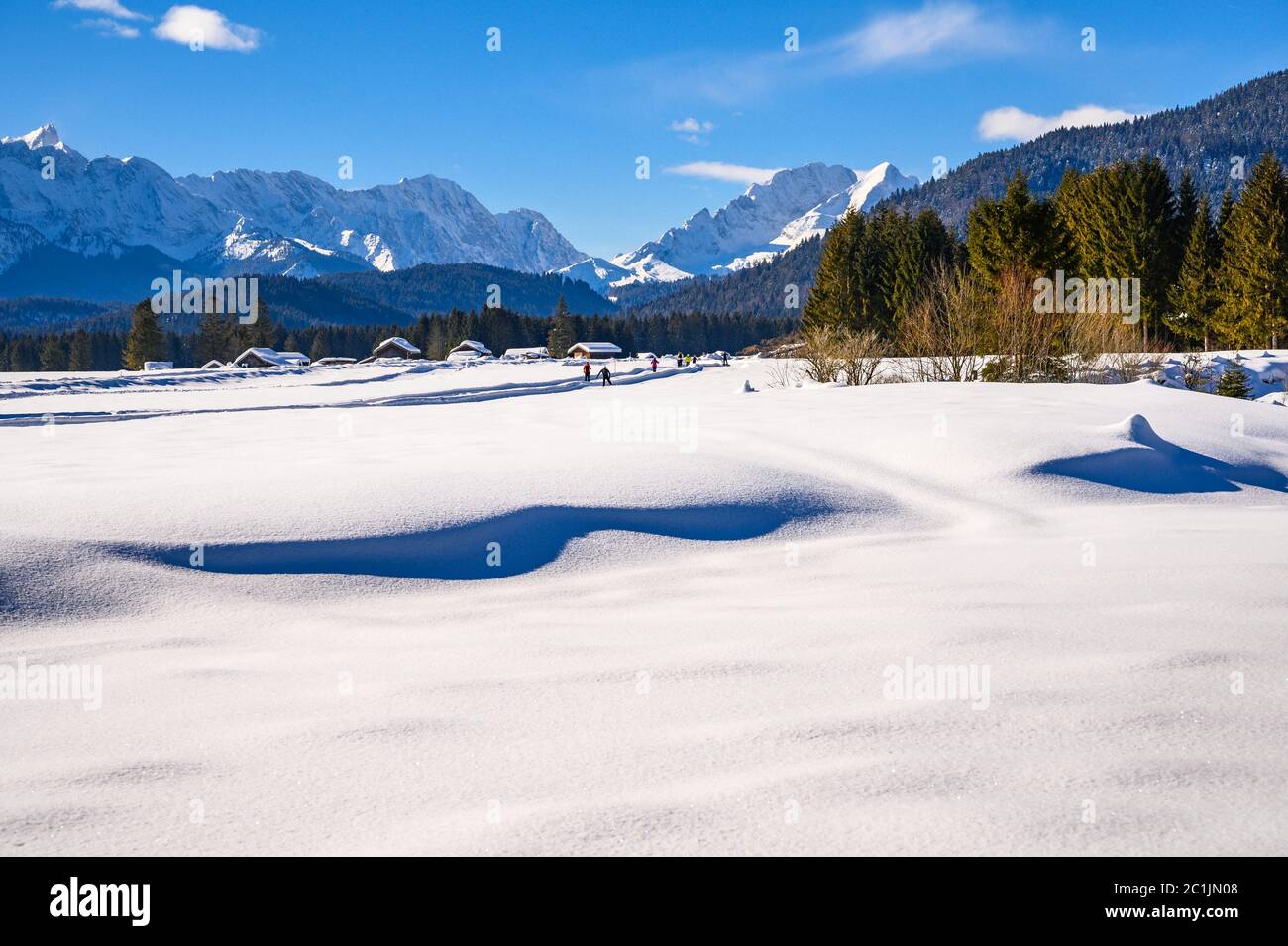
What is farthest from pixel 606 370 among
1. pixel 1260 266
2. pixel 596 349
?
pixel 596 349

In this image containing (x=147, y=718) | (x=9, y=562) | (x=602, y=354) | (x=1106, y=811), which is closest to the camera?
(x=1106, y=811)

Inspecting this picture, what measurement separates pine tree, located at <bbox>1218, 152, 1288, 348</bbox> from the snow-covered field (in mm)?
40118

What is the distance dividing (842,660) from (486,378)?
46.6m

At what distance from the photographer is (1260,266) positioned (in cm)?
4194

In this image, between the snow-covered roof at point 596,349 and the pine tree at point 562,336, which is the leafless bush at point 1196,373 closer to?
the snow-covered roof at point 596,349

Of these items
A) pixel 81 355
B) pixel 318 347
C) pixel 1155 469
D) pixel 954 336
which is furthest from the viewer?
pixel 318 347

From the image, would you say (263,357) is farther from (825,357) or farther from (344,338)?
(825,357)

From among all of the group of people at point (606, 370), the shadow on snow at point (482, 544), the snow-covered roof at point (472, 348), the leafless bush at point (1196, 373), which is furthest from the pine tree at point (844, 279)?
the snow-covered roof at point (472, 348)

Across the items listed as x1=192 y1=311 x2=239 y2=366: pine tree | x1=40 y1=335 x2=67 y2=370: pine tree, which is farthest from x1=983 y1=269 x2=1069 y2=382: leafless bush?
x1=40 y1=335 x2=67 y2=370: pine tree

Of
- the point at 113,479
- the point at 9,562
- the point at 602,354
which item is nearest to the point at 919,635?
the point at 9,562

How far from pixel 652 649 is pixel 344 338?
138320mm

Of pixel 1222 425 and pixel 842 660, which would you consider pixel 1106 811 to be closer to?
pixel 842 660

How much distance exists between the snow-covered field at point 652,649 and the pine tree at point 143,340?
8840 centimetres

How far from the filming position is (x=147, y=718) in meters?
3.64
